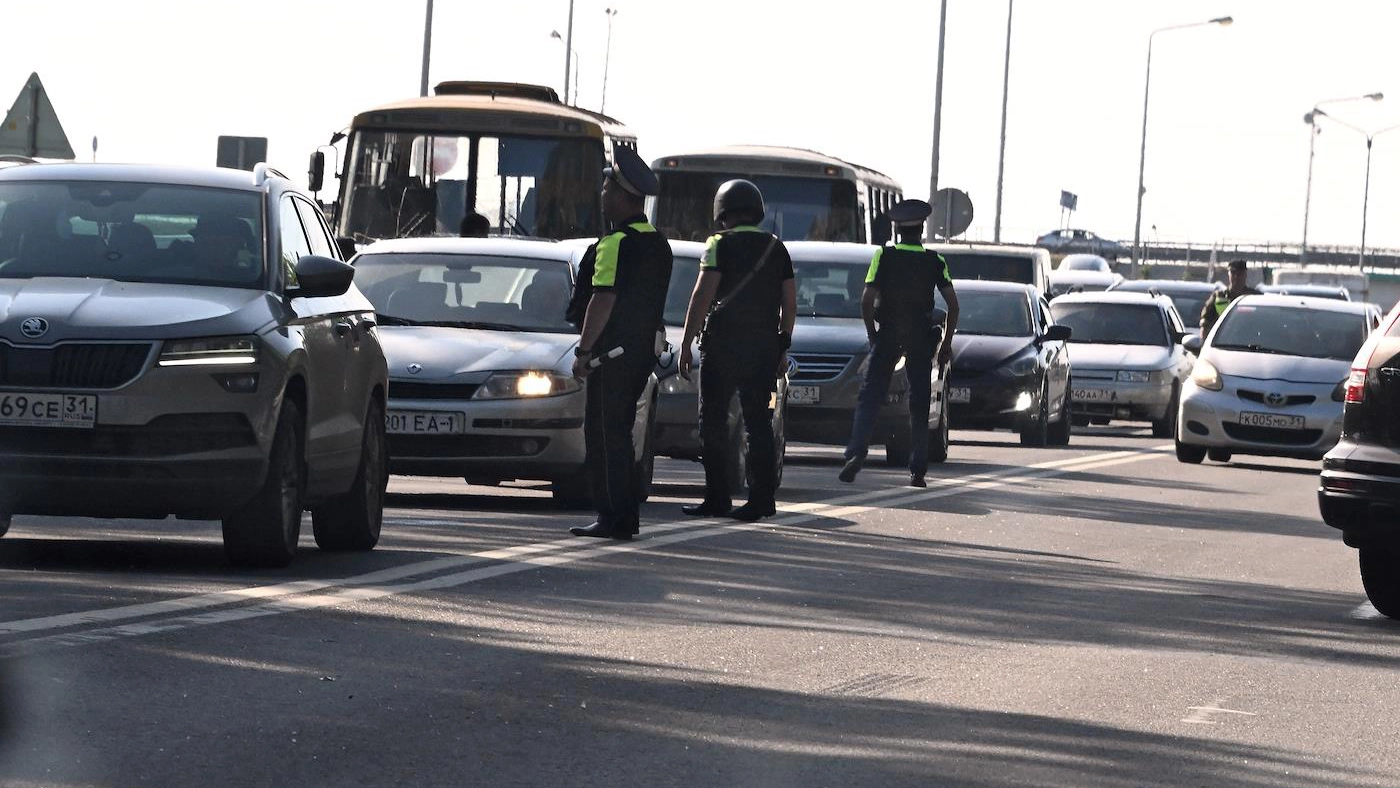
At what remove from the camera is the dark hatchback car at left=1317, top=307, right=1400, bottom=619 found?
11.5 meters

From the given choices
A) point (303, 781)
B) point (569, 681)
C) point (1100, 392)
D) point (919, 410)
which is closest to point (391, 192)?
point (1100, 392)

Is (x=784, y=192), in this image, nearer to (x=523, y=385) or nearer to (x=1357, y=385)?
(x=523, y=385)

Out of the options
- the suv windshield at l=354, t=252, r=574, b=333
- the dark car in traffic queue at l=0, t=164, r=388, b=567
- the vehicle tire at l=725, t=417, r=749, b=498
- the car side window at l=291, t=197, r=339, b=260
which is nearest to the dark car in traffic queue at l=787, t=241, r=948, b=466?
the vehicle tire at l=725, t=417, r=749, b=498

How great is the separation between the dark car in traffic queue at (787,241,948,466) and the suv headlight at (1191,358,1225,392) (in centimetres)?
383

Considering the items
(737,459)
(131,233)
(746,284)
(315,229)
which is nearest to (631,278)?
(315,229)

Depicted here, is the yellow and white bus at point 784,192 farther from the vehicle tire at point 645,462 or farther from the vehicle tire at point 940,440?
the vehicle tire at point 645,462

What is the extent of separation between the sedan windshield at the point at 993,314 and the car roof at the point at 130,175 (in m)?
15.6

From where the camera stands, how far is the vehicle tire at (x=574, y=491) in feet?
52.0

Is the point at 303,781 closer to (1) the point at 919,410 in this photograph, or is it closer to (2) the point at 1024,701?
(2) the point at 1024,701

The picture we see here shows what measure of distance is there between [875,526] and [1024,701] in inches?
286

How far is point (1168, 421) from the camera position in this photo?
32531 millimetres

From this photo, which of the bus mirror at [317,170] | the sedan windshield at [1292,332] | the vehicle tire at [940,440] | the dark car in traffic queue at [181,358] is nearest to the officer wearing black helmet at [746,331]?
the dark car in traffic queue at [181,358]

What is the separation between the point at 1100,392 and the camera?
32.0m

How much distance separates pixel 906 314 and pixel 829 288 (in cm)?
379
